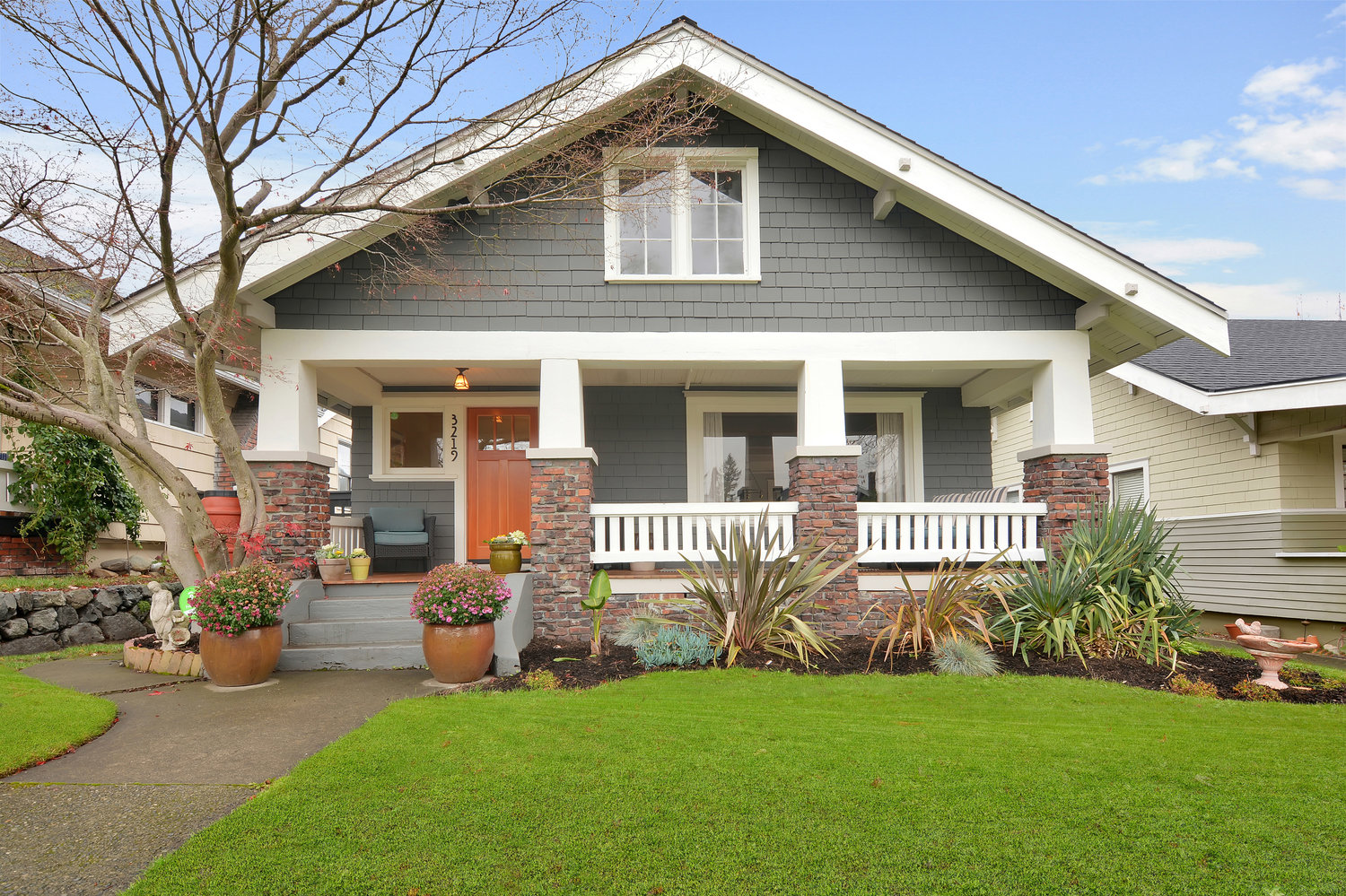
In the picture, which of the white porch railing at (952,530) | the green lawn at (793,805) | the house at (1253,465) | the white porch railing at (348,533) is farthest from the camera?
the house at (1253,465)

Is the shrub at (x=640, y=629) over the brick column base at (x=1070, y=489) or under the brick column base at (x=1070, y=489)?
under

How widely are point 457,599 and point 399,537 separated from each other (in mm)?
3596

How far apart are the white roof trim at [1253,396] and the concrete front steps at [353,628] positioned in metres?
9.15

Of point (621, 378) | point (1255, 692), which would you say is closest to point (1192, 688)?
point (1255, 692)

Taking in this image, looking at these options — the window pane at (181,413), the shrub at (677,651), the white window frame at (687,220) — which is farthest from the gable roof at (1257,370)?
the window pane at (181,413)

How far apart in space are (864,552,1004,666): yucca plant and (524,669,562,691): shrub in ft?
8.12

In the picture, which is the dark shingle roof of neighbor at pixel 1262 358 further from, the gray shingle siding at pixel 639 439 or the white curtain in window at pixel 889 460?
the gray shingle siding at pixel 639 439

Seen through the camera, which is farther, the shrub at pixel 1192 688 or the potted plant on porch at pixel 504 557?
the potted plant on porch at pixel 504 557

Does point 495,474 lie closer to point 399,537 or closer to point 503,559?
Result: point 399,537

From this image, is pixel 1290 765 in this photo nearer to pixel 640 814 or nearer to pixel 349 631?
pixel 640 814

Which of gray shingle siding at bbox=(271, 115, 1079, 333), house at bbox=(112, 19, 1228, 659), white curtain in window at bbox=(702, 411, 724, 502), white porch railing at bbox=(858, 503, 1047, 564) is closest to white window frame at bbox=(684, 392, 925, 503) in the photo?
white curtain in window at bbox=(702, 411, 724, 502)

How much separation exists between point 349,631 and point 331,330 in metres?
2.76

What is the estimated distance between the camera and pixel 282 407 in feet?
23.9

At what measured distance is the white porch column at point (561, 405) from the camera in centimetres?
739
